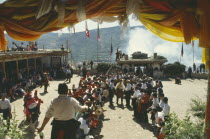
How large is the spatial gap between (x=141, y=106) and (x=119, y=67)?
17362mm

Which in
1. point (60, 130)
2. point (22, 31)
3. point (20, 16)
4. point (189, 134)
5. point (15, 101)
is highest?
point (20, 16)

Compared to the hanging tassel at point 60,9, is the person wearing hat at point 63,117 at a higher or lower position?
lower

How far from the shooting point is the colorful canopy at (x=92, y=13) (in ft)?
9.27

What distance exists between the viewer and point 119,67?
2666 centimetres

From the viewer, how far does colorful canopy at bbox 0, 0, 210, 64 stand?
2.82 m

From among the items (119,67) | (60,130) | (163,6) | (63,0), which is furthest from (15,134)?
(119,67)

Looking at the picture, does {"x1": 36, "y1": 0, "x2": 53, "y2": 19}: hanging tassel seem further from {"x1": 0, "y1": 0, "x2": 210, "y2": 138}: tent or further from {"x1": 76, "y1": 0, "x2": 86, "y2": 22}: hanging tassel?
{"x1": 76, "y1": 0, "x2": 86, "y2": 22}: hanging tassel

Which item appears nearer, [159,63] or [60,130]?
[60,130]

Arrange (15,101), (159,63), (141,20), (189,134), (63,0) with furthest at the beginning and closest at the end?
(159,63), (15,101), (189,134), (141,20), (63,0)

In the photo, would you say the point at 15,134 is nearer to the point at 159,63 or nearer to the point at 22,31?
the point at 22,31

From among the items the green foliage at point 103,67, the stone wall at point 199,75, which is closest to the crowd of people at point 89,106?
the green foliage at point 103,67

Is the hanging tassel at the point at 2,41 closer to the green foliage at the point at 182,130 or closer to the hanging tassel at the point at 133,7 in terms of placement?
the hanging tassel at the point at 133,7

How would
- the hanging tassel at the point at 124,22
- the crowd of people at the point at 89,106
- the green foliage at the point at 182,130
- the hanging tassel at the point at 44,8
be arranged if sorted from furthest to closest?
the green foliage at the point at 182,130
the crowd of people at the point at 89,106
the hanging tassel at the point at 124,22
the hanging tassel at the point at 44,8

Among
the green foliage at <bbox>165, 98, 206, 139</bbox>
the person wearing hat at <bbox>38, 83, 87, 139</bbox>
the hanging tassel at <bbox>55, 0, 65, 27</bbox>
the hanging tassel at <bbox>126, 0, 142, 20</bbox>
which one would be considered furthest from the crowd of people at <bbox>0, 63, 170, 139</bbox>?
the hanging tassel at <bbox>126, 0, 142, 20</bbox>
